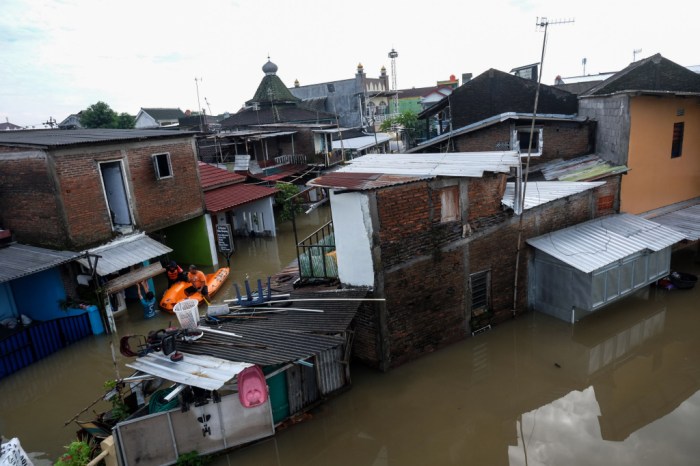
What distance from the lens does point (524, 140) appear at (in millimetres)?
18578

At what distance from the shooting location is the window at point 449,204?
1072 cm

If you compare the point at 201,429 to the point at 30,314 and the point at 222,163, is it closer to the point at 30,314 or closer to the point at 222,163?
the point at 30,314

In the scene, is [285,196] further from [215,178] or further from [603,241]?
[603,241]

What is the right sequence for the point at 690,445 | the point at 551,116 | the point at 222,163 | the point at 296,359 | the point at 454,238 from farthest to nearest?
the point at 222,163 → the point at 551,116 → the point at 454,238 → the point at 690,445 → the point at 296,359

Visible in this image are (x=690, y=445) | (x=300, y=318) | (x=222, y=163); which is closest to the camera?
(x=690, y=445)

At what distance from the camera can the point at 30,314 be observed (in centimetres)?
1427

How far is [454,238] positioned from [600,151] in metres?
10.5

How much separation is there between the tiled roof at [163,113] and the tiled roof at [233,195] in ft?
127

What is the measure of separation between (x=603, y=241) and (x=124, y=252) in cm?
1461

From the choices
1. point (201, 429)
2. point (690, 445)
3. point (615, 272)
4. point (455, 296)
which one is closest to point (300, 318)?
point (201, 429)

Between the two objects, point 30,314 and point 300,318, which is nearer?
point 300,318

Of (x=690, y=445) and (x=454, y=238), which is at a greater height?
(x=454, y=238)

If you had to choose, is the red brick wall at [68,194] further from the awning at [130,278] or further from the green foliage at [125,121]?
the green foliage at [125,121]

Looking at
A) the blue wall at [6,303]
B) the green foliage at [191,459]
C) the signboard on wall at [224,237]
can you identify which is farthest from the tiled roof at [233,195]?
the green foliage at [191,459]
